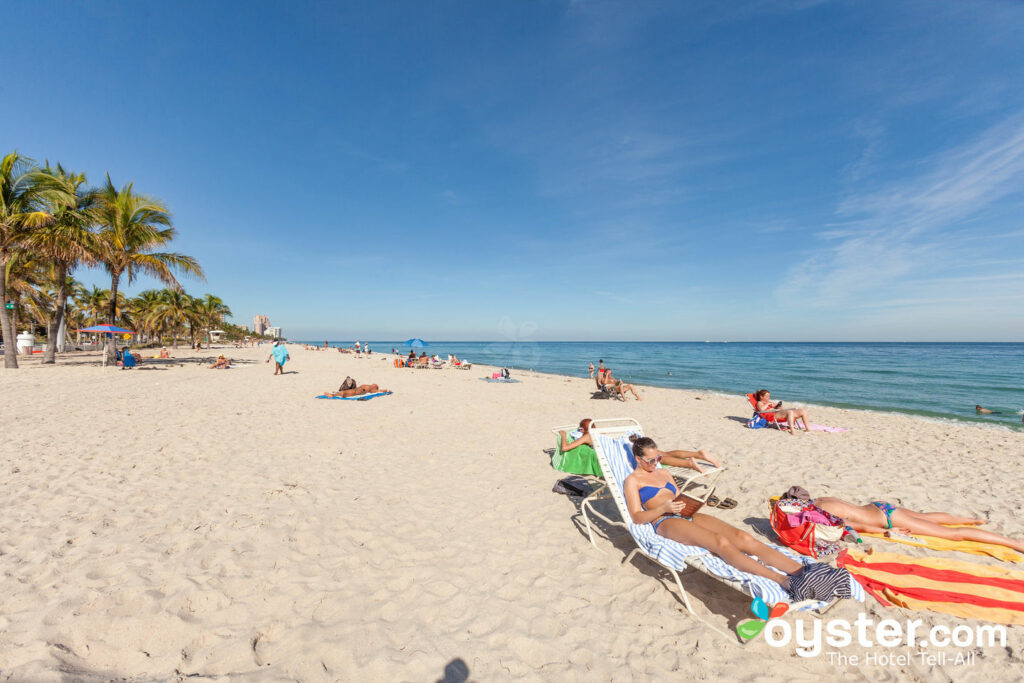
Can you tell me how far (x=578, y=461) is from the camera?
17.7ft

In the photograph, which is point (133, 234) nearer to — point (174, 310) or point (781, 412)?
point (781, 412)

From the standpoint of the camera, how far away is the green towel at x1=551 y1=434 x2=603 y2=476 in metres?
5.25

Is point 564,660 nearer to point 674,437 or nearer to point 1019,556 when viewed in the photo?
point 1019,556

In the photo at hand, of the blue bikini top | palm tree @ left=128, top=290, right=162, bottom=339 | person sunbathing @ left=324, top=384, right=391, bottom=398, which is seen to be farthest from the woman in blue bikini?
palm tree @ left=128, top=290, right=162, bottom=339

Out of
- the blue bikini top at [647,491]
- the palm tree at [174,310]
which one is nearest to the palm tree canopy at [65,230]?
the blue bikini top at [647,491]

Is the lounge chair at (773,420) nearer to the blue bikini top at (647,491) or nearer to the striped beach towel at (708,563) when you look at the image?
the striped beach towel at (708,563)

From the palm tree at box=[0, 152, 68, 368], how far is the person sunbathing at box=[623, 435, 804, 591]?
2271 cm

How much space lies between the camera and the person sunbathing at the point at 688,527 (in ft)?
9.21

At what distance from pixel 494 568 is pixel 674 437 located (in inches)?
246

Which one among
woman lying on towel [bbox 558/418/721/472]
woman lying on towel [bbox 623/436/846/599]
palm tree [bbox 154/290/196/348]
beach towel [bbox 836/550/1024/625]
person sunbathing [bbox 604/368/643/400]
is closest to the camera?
woman lying on towel [bbox 623/436/846/599]

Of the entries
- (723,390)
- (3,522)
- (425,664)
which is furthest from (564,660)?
(723,390)

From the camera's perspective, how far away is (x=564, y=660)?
2.46m

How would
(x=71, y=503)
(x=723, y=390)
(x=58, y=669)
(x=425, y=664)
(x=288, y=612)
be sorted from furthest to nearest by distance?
(x=723, y=390)
(x=71, y=503)
(x=288, y=612)
(x=425, y=664)
(x=58, y=669)

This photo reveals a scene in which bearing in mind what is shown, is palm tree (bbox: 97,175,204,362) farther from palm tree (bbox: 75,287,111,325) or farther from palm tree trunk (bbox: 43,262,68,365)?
palm tree (bbox: 75,287,111,325)
